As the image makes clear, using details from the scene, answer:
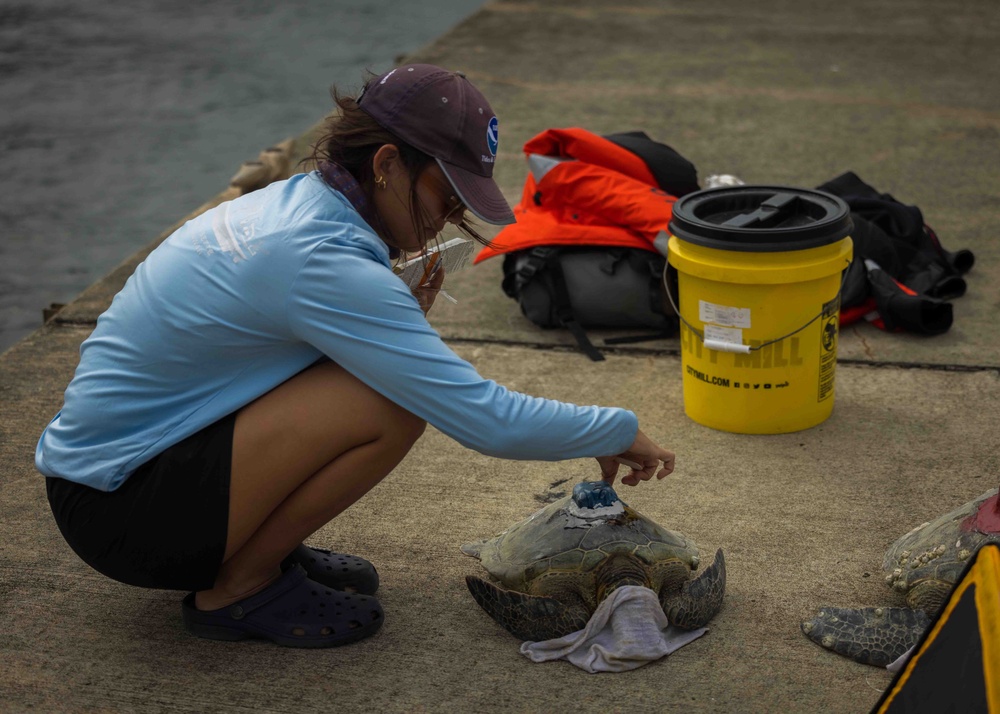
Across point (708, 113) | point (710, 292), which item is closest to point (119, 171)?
point (708, 113)

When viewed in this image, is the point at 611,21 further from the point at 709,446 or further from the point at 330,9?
the point at 709,446

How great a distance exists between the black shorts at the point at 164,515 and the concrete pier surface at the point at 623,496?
0.24 metres

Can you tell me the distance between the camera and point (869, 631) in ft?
7.16

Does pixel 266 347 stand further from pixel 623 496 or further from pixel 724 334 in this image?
pixel 724 334

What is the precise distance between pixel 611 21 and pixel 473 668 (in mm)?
7050

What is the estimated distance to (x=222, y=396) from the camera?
81.5 inches

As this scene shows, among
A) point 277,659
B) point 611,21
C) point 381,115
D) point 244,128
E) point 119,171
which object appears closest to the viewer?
point 381,115

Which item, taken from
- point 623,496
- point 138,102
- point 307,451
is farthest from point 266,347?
point 138,102

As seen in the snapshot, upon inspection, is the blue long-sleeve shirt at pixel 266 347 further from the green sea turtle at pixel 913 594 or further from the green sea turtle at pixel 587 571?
the green sea turtle at pixel 913 594

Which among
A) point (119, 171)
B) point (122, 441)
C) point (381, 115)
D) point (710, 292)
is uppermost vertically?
point (381, 115)

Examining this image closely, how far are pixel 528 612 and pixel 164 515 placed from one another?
758mm

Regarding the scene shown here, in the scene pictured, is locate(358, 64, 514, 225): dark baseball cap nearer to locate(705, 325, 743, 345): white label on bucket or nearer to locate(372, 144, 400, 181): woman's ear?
locate(372, 144, 400, 181): woman's ear

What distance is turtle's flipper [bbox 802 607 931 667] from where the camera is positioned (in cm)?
215

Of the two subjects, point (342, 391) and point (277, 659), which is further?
point (277, 659)
